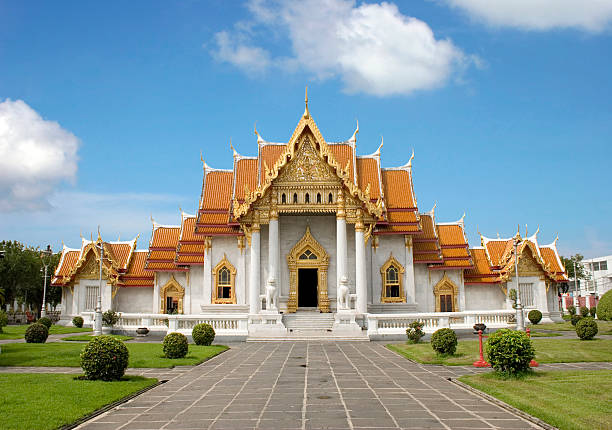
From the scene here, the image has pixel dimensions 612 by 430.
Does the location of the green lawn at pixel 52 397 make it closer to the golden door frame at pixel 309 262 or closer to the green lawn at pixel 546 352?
the green lawn at pixel 546 352

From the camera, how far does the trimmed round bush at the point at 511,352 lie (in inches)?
522

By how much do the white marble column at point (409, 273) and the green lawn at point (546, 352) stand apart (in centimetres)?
953

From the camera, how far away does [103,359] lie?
12953 millimetres

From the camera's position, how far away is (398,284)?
32.4 metres

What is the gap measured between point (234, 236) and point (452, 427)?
2461 centimetres

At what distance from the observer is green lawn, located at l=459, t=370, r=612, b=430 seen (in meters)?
9.22

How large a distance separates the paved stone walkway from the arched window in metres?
14.9

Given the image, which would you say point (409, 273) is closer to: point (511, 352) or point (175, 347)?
point (175, 347)

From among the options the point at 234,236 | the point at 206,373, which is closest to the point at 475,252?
the point at 234,236

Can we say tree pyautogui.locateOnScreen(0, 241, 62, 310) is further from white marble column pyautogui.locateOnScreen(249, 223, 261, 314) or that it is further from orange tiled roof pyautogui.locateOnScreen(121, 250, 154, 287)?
white marble column pyautogui.locateOnScreen(249, 223, 261, 314)

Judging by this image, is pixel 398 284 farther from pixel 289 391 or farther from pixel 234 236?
pixel 289 391

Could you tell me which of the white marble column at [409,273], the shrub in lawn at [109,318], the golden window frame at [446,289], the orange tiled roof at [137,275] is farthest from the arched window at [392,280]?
the orange tiled roof at [137,275]

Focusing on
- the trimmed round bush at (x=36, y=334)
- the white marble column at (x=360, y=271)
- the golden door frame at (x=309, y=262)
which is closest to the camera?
the trimmed round bush at (x=36, y=334)

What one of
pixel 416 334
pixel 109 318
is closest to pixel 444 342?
pixel 416 334
